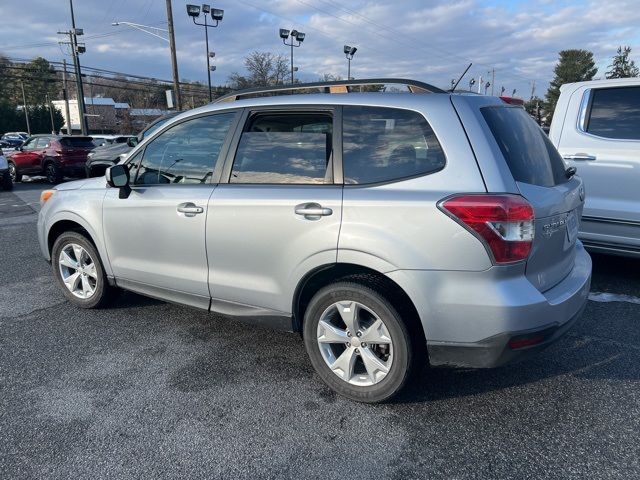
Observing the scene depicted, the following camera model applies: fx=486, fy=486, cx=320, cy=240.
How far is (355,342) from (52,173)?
662 inches

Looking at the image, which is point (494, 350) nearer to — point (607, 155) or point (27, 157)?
point (607, 155)

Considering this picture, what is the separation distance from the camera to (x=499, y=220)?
8.02ft

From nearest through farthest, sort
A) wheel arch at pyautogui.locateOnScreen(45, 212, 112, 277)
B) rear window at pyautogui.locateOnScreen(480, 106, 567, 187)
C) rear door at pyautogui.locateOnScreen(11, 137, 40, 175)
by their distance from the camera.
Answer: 1. rear window at pyautogui.locateOnScreen(480, 106, 567, 187)
2. wheel arch at pyautogui.locateOnScreen(45, 212, 112, 277)
3. rear door at pyautogui.locateOnScreen(11, 137, 40, 175)

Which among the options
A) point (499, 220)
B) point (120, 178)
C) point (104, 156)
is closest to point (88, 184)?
point (120, 178)

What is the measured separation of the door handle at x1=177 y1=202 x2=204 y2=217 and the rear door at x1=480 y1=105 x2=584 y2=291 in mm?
1961

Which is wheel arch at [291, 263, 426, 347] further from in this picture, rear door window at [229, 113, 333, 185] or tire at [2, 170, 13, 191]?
tire at [2, 170, 13, 191]

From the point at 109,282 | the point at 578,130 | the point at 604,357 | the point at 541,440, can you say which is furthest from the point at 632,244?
the point at 109,282

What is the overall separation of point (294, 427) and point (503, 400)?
1.29m

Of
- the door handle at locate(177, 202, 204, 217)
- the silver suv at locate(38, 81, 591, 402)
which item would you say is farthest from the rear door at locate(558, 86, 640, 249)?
the door handle at locate(177, 202, 204, 217)

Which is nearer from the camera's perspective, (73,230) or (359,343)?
(359,343)

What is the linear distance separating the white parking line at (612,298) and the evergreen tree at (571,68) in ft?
128

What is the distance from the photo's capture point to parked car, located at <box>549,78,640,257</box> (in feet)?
15.5

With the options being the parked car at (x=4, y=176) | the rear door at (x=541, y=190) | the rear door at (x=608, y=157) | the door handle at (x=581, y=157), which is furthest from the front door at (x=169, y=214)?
the parked car at (x=4, y=176)

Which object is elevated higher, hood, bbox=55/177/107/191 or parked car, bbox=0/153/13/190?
hood, bbox=55/177/107/191
